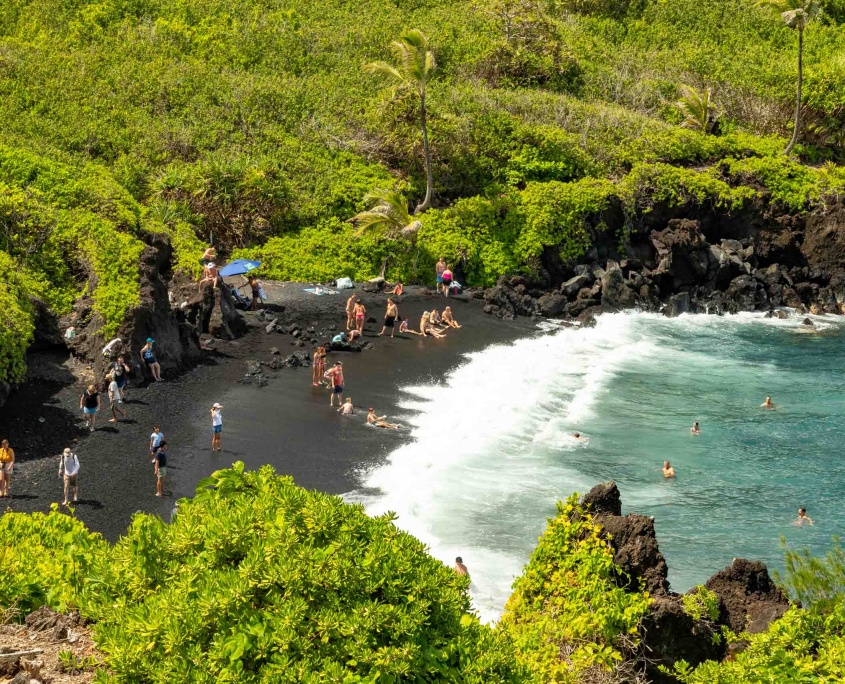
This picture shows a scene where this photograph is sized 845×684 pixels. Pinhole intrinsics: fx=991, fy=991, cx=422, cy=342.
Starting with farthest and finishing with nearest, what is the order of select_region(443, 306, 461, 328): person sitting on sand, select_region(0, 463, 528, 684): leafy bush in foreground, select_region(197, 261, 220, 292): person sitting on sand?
select_region(443, 306, 461, 328): person sitting on sand
select_region(197, 261, 220, 292): person sitting on sand
select_region(0, 463, 528, 684): leafy bush in foreground

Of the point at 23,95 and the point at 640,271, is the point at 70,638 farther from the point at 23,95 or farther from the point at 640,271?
the point at 23,95

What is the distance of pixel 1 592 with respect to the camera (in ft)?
A: 38.4

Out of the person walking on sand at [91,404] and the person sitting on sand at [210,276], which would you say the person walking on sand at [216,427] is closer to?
the person walking on sand at [91,404]

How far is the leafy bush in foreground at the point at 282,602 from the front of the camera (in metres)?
9.05

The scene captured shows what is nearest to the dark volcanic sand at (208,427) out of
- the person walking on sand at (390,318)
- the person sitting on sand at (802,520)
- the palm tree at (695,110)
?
the person walking on sand at (390,318)

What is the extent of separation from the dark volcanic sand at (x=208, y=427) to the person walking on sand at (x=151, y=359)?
36 cm

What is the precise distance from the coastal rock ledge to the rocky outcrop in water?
22.7 m

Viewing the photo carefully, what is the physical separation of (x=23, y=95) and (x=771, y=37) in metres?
44.3

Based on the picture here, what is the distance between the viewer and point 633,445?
1058 inches

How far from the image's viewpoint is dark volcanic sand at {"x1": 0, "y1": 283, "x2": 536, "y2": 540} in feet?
71.0

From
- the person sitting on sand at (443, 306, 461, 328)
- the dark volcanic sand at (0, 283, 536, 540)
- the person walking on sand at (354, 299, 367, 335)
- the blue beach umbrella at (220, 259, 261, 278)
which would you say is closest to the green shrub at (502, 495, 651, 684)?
the dark volcanic sand at (0, 283, 536, 540)

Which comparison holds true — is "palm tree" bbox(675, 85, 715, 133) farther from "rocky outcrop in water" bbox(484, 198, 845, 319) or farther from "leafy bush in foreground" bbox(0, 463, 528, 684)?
"leafy bush in foreground" bbox(0, 463, 528, 684)

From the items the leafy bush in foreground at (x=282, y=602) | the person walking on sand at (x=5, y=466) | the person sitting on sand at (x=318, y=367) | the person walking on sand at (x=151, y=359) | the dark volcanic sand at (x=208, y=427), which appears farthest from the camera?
the person sitting on sand at (x=318, y=367)

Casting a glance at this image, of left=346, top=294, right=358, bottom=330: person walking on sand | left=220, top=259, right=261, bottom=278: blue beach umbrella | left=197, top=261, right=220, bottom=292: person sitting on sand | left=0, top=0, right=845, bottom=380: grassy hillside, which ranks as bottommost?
left=346, top=294, right=358, bottom=330: person walking on sand
